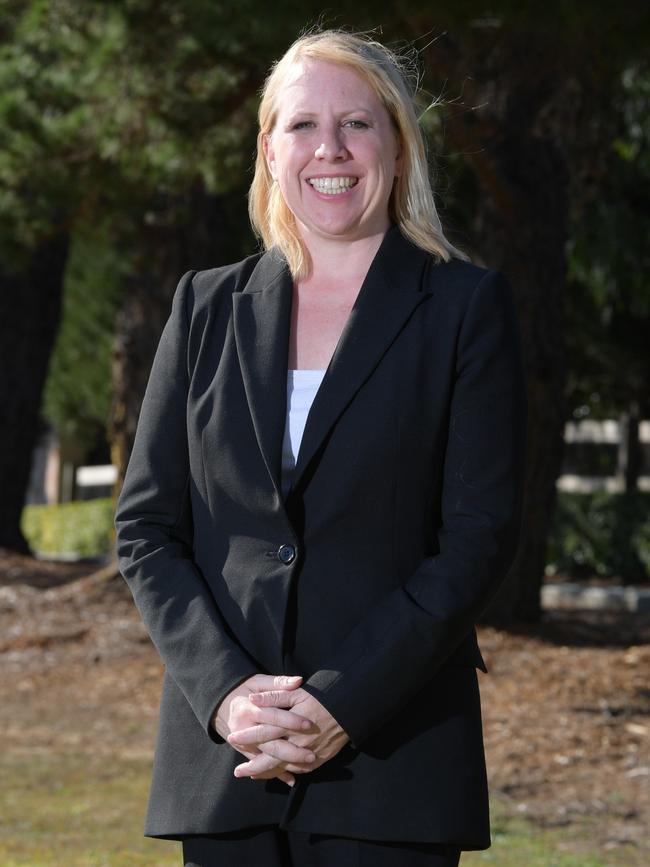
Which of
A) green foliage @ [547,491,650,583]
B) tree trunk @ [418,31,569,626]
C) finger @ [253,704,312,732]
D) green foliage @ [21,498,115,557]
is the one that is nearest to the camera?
finger @ [253,704,312,732]

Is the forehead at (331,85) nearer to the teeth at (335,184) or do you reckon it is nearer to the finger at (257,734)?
the teeth at (335,184)

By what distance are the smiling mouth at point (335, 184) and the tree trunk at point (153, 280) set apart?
29.9ft

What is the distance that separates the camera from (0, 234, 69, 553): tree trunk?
1540 centimetres

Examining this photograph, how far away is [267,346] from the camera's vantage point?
254 centimetres

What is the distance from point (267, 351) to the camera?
254cm

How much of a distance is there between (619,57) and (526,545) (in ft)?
11.8

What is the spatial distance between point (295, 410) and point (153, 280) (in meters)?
9.47

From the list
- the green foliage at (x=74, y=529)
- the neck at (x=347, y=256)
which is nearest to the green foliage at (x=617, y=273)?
the green foliage at (x=74, y=529)

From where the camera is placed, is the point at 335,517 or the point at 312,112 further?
the point at 312,112

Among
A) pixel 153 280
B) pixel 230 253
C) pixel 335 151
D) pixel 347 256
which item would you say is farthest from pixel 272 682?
pixel 230 253

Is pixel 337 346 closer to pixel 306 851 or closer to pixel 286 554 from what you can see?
pixel 286 554

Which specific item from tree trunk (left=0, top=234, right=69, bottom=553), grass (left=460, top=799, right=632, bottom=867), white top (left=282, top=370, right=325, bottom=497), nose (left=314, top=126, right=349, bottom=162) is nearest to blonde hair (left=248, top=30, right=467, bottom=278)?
nose (left=314, top=126, right=349, bottom=162)

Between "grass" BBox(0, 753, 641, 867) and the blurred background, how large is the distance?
20 millimetres

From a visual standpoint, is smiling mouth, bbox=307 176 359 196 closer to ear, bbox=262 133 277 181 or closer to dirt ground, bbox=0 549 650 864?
ear, bbox=262 133 277 181
